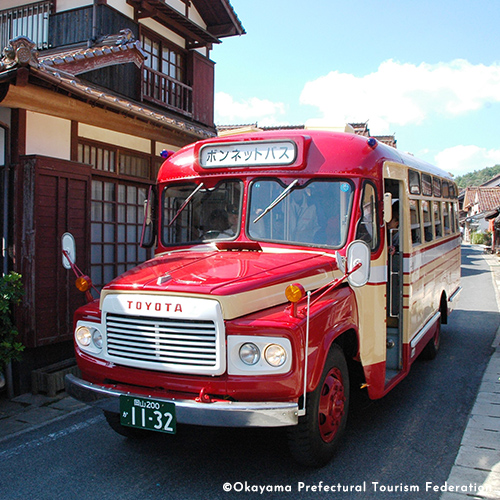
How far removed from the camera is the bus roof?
478 centimetres

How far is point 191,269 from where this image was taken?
4.21 meters

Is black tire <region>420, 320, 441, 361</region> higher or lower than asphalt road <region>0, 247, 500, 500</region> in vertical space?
higher

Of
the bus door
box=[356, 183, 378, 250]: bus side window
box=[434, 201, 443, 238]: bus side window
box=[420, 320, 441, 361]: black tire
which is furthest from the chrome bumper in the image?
box=[434, 201, 443, 238]: bus side window

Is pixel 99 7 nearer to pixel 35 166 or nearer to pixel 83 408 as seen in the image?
pixel 35 166

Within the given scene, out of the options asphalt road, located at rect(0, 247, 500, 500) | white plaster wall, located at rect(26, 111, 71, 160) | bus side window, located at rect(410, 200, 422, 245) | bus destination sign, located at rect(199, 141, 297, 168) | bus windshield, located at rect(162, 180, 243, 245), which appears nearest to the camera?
asphalt road, located at rect(0, 247, 500, 500)

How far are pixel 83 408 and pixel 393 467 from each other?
3486mm

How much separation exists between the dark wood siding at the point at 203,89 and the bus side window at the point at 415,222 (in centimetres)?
731

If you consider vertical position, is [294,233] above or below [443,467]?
above

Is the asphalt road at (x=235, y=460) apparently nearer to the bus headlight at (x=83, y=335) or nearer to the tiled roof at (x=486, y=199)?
the bus headlight at (x=83, y=335)

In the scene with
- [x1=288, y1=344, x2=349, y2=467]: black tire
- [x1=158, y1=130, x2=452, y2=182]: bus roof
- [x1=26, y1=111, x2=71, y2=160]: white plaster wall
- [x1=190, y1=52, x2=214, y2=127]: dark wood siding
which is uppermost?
[x1=190, y1=52, x2=214, y2=127]: dark wood siding

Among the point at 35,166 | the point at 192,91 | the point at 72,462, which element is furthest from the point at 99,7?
the point at 72,462

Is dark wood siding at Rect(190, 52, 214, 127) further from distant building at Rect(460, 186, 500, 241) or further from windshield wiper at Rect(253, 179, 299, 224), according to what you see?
distant building at Rect(460, 186, 500, 241)

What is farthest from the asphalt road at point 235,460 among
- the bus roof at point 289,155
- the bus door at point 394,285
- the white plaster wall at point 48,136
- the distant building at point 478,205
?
the distant building at point 478,205

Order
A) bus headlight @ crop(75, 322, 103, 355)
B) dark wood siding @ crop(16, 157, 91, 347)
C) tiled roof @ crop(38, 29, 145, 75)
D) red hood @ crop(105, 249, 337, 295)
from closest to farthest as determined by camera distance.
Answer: red hood @ crop(105, 249, 337, 295) < bus headlight @ crop(75, 322, 103, 355) < dark wood siding @ crop(16, 157, 91, 347) < tiled roof @ crop(38, 29, 145, 75)
